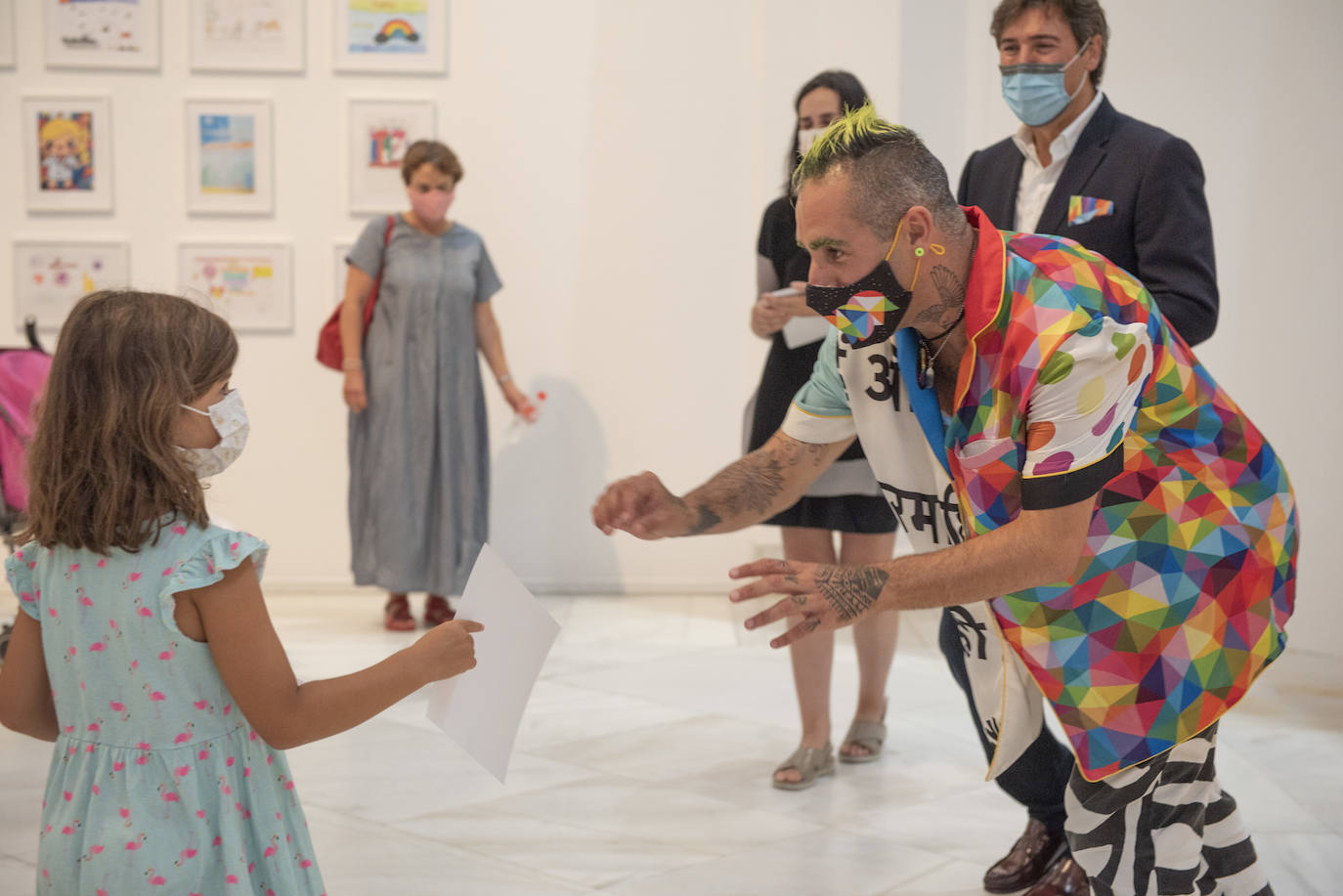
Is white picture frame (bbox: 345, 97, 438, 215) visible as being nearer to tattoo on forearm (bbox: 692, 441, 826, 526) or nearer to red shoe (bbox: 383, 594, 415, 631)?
red shoe (bbox: 383, 594, 415, 631)

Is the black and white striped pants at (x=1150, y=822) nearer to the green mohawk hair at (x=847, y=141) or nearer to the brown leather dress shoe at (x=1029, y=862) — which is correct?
the brown leather dress shoe at (x=1029, y=862)

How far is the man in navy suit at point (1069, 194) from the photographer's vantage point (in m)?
2.45

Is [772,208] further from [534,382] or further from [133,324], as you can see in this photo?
[534,382]

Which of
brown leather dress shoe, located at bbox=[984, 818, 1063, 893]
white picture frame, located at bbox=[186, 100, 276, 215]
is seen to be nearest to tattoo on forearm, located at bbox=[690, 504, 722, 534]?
brown leather dress shoe, located at bbox=[984, 818, 1063, 893]

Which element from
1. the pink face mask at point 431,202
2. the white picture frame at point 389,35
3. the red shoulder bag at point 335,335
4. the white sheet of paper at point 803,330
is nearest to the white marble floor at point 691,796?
the white sheet of paper at point 803,330

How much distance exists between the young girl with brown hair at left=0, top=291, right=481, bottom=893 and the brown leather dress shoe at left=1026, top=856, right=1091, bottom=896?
4.91 ft

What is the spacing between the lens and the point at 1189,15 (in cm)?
511

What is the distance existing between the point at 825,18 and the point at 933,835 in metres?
3.75

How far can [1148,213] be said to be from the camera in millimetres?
2500

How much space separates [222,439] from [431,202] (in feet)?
11.4

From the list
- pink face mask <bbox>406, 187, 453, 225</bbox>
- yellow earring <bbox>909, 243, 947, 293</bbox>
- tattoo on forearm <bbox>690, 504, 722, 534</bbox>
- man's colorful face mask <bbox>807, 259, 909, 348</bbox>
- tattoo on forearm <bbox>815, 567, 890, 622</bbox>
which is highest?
pink face mask <bbox>406, 187, 453, 225</bbox>

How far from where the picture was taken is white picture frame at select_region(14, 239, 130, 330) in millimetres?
5789

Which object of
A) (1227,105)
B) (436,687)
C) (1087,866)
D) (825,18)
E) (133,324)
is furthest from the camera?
(825,18)

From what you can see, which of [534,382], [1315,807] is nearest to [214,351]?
[1315,807]
